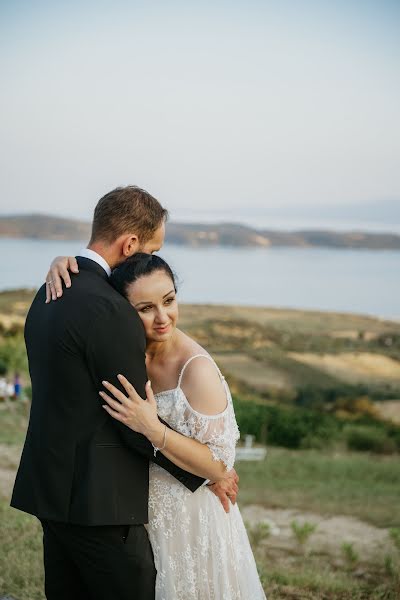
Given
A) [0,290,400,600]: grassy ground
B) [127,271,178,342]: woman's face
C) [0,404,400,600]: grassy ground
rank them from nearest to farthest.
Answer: [127,271,178,342]: woman's face
[0,404,400,600]: grassy ground
[0,290,400,600]: grassy ground

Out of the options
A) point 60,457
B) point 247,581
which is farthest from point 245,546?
point 60,457

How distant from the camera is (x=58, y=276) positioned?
270cm

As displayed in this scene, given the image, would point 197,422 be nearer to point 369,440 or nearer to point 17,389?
point 17,389

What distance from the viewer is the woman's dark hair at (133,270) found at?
2.77 meters

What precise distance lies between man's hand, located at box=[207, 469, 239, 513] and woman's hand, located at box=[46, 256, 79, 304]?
97cm

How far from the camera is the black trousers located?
271 centimetres

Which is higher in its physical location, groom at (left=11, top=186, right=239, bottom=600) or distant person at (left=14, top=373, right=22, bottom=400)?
groom at (left=11, top=186, right=239, bottom=600)

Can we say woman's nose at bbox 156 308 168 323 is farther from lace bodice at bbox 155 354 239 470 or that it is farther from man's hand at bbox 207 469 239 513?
man's hand at bbox 207 469 239 513

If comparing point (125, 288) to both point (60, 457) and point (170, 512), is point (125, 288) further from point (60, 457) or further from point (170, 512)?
point (170, 512)

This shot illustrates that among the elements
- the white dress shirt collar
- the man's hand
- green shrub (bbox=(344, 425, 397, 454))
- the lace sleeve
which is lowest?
green shrub (bbox=(344, 425, 397, 454))

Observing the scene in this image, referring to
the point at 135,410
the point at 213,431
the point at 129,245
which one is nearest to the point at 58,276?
the point at 129,245

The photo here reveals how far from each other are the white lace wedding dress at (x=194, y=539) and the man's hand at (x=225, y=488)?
0.04 metres

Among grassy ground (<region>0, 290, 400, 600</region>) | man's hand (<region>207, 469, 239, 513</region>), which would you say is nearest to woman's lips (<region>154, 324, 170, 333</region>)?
man's hand (<region>207, 469, 239, 513</region>)

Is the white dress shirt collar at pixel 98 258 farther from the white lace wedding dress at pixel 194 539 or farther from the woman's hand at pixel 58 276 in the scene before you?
the white lace wedding dress at pixel 194 539
